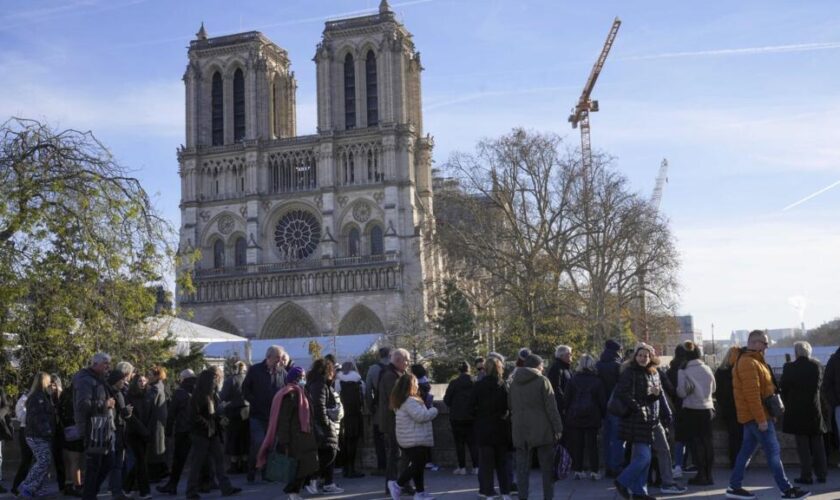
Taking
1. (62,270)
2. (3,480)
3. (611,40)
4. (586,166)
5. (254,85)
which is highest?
(611,40)

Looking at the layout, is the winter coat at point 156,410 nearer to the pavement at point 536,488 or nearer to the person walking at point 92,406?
the pavement at point 536,488

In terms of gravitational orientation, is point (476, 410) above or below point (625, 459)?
above

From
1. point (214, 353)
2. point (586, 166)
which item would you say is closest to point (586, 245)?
point (586, 166)

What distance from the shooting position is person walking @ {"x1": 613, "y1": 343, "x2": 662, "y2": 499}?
8.95 meters

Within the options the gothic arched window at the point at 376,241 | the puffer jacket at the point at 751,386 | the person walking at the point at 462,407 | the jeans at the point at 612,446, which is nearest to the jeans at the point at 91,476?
the person walking at the point at 462,407

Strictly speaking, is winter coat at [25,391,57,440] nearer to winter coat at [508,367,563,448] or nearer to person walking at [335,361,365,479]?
person walking at [335,361,365,479]

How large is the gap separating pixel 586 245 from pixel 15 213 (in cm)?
2878

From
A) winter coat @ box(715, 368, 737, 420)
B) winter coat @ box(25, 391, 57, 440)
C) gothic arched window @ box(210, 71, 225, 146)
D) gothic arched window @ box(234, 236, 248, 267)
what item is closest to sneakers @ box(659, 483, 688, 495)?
winter coat @ box(715, 368, 737, 420)

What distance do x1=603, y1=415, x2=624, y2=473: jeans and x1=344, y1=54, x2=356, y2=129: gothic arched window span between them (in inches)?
1990

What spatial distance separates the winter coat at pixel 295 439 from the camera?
9.41m

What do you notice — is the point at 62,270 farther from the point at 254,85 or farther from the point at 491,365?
the point at 254,85

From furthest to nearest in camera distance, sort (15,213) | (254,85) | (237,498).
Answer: (254,85) → (15,213) → (237,498)

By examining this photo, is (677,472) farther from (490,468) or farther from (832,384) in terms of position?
(490,468)

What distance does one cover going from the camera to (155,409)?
36.9 feet
